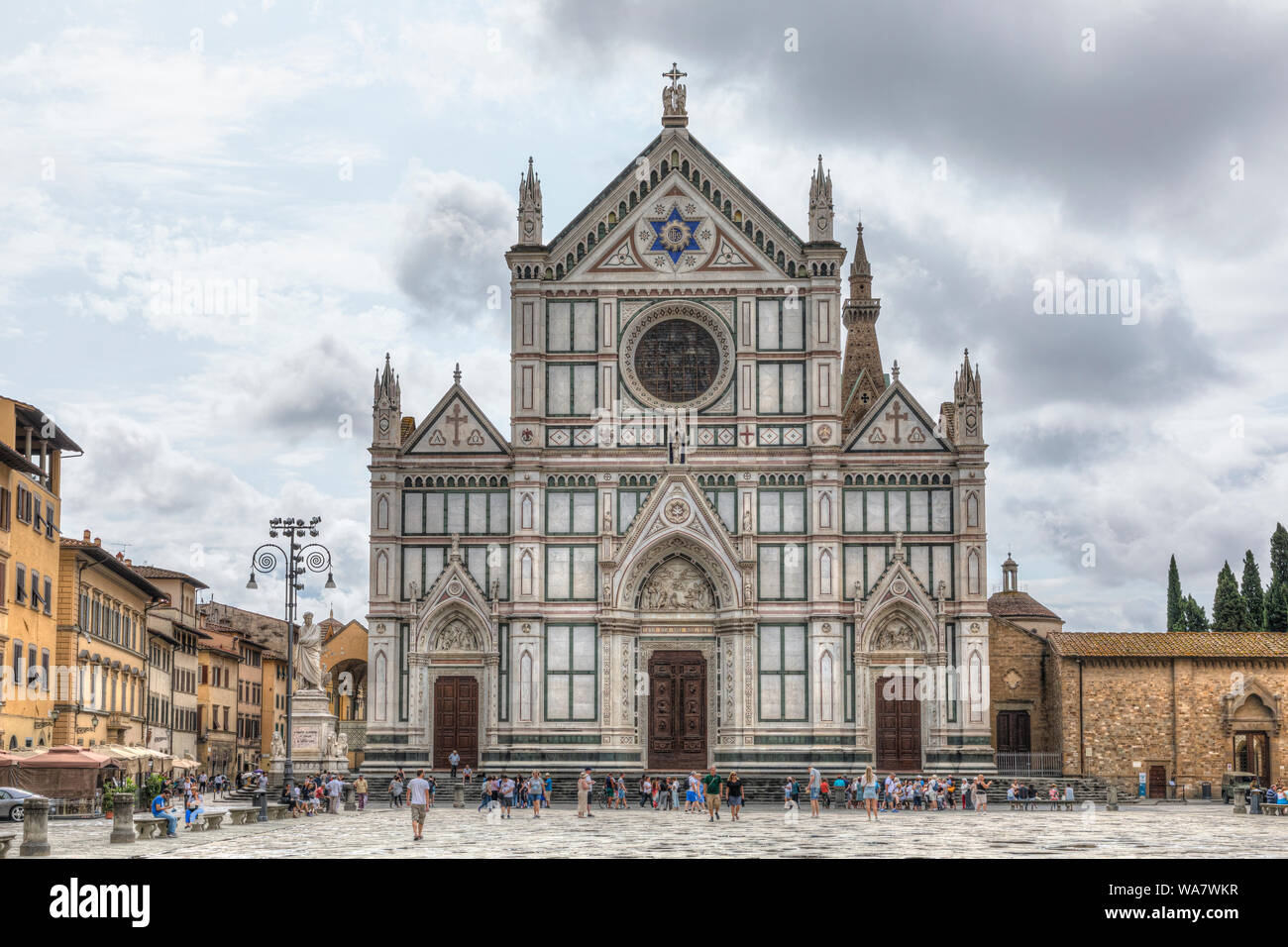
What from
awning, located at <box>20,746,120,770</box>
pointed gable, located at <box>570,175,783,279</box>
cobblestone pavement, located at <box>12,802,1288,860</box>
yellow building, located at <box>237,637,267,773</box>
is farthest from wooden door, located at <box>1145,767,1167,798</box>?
yellow building, located at <box>237,637,267,773</box>

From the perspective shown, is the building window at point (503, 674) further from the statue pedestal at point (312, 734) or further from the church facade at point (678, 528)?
the statue pedestal at point (312, 734)

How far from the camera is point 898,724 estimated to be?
172ft

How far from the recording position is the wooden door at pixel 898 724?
52219 millimetres

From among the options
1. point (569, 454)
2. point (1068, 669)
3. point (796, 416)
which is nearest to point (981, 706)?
point (1068, 669)

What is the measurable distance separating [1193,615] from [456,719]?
3910 cm

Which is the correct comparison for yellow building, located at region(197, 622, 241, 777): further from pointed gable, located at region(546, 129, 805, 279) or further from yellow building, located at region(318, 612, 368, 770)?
pointed gable, located at region(546, 129, 805, 279)

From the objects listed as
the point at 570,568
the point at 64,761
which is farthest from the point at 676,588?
the point at 64,761

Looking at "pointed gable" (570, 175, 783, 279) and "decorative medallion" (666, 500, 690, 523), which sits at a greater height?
"pointed gable" (570, 175, 783, 279)

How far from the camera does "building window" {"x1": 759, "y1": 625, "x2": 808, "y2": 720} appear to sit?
52562mm

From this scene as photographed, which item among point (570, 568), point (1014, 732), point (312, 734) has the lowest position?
point (1014, 732)

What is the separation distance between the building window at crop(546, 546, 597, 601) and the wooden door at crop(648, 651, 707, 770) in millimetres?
3443

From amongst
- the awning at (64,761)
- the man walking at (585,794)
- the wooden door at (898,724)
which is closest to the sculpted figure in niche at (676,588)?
the wooden door at (898,724)

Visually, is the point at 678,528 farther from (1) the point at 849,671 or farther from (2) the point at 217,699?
(2) the point at 217,699
